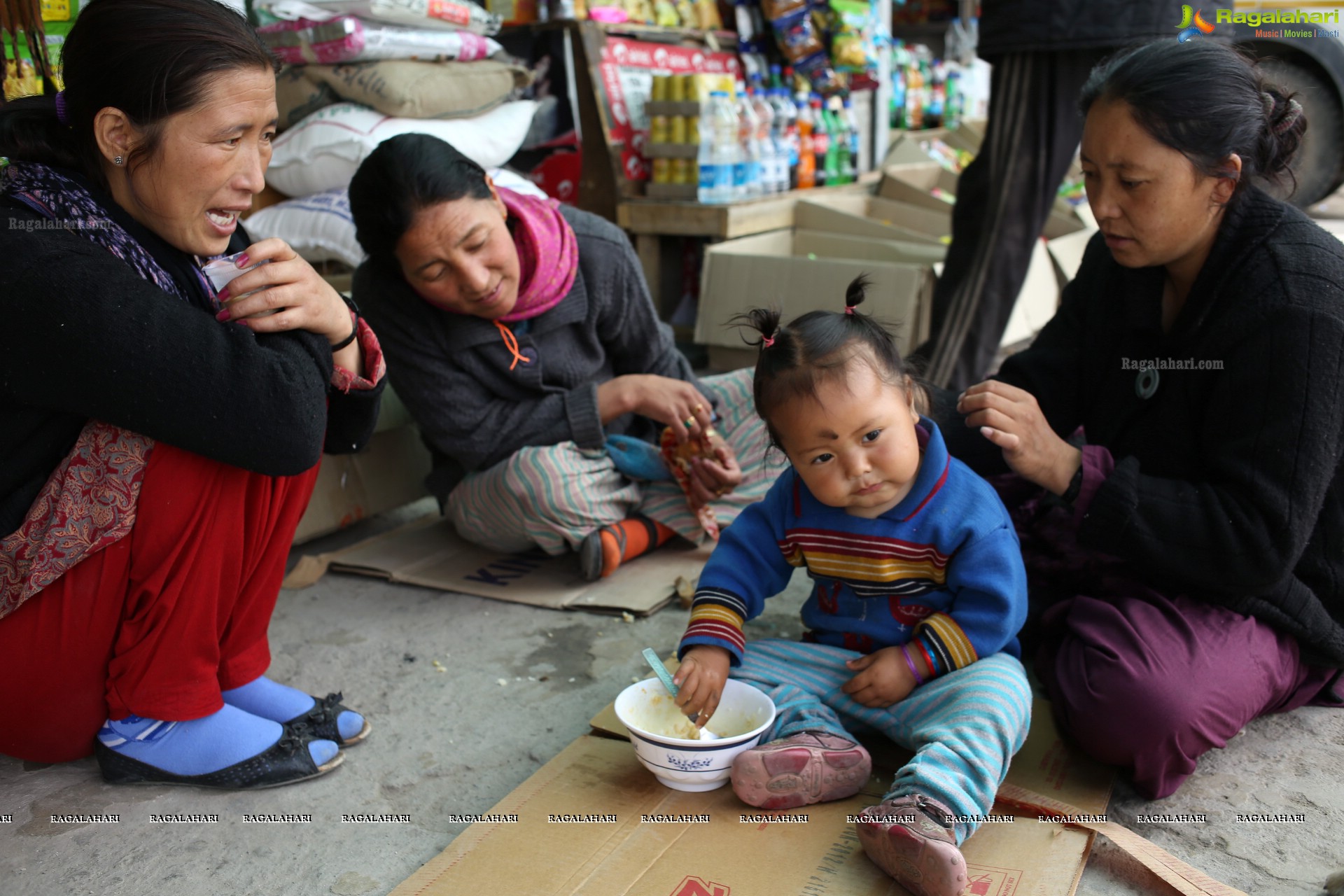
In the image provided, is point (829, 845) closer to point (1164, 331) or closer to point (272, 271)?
point (1164, 331)

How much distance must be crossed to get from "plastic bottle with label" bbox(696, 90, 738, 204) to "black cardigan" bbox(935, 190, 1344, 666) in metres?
2.32

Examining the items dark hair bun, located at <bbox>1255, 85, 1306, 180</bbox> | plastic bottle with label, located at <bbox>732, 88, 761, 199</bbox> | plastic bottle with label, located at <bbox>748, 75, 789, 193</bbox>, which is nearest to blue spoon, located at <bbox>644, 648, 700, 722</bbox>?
dark hair bun, located at <bbox>1255, 85, 1306, 180</bbox>

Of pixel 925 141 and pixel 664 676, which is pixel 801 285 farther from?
pixel 925 141

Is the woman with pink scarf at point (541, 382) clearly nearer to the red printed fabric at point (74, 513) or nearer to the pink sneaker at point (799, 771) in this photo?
the red printed fabric at point (74, 513)

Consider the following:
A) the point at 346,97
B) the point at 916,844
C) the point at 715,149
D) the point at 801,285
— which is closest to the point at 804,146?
the point at 715,149

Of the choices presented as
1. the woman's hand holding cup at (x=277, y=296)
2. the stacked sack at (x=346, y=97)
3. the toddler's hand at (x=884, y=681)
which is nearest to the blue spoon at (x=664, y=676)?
the toddler's hand at (x=884, y=681)

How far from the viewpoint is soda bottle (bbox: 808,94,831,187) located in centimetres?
464

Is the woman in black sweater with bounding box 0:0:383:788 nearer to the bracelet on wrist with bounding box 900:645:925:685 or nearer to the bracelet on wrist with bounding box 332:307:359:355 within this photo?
the bracelet on wrist with bounding box 332:307:359:355

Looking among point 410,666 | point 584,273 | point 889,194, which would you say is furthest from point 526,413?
point 889,194

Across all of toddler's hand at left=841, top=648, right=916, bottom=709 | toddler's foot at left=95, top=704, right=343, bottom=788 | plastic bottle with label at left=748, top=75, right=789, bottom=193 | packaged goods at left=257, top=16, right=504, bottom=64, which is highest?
packaged goods at left=257, top=16, right=504, bottom=64

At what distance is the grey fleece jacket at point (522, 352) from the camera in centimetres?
225

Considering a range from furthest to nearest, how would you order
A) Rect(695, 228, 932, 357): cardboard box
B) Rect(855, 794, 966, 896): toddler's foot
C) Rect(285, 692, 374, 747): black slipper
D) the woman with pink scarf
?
Rect(695, 228, 932, 357): cardboard box
the woman with pink scarf
Rect(285, 692, 374, 747): black slipper
Rect(855, 794, 966, 896): toddler's foot

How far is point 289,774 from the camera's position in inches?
62.4

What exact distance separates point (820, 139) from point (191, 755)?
3895 mm
